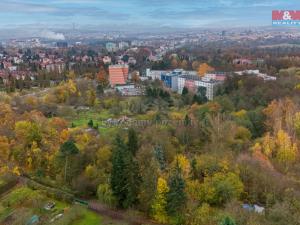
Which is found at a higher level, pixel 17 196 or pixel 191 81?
pixel 191 81

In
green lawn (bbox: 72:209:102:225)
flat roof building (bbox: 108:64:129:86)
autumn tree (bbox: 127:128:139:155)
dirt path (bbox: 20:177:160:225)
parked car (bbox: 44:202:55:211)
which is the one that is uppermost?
flat roof building (bbox: 108:64:129:86)

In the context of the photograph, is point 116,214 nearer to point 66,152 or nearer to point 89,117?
point 66,152

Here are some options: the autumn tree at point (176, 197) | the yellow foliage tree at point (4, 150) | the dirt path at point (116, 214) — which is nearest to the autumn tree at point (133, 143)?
the dirt path at point (116, 214)

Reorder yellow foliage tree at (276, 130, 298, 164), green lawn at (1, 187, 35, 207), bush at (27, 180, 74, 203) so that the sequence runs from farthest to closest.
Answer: yellow foliage tree at (276, 130, 298, 164) → green lawn at (1, 187, 35, 207) → bush at (27, 180, 74, 203)

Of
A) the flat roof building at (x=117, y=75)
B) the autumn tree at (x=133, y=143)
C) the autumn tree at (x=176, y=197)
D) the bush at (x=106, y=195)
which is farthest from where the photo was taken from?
the flat roof building at (x=117, y=75)

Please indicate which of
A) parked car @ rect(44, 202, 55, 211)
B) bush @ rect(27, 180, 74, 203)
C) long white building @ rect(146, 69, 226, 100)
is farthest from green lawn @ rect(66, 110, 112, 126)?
parked car @ rect(44, 202, 55, 211)

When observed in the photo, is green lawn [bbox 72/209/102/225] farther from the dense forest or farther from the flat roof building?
the flat roof building

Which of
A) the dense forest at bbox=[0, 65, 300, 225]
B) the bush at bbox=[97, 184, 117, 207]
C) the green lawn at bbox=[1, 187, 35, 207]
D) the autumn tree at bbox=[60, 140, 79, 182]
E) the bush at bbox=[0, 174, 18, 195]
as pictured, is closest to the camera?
the dense forest at bbox=[0, 65, 300, 225]

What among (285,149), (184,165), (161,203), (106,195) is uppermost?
(184,165)

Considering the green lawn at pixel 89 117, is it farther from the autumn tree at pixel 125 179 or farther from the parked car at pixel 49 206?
the autumn tree at pixel 125 179

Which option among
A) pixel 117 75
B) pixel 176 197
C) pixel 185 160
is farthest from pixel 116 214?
pixel 117 75

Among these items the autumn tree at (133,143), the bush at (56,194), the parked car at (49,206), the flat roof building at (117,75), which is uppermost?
the flat roof building at (117,75)

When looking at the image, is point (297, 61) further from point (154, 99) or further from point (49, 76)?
point (49, 76)
